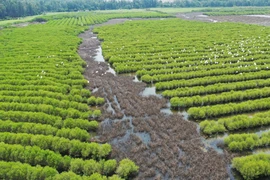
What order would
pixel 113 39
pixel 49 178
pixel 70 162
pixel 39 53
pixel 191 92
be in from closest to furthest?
pixel 49 178 < pixel 70 162 < pixel 191 92 < pixel 39 53 < pixel 113 39

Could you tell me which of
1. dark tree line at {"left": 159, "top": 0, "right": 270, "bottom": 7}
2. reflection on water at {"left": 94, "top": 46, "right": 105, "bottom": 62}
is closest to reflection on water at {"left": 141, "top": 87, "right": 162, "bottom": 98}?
reflection on water at {"left": 94, "top": 46, "right": 105, "bottom": 62}

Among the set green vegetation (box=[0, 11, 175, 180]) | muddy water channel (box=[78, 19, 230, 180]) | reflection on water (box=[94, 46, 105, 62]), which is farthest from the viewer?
reflection on water (box=[94, 46, 105, 62])

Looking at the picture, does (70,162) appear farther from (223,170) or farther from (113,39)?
(113,39)

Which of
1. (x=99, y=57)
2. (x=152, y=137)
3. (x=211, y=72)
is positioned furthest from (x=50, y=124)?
(x=99, y=57)

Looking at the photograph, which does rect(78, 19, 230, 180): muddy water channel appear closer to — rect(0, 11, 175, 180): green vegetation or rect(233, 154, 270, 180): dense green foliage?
rect(233, 154, 270, 180): dense green foliage

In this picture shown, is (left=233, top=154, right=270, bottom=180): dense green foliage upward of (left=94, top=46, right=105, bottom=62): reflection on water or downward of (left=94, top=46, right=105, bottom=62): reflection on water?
downward

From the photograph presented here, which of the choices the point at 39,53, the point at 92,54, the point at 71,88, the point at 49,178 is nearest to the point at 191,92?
the point at 71,88

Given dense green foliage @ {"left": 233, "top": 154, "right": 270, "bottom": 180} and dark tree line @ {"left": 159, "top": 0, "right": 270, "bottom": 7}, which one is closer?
dense green foliage @ {"left": 233, "top": 154, "right": 270, "bottom": 180}
